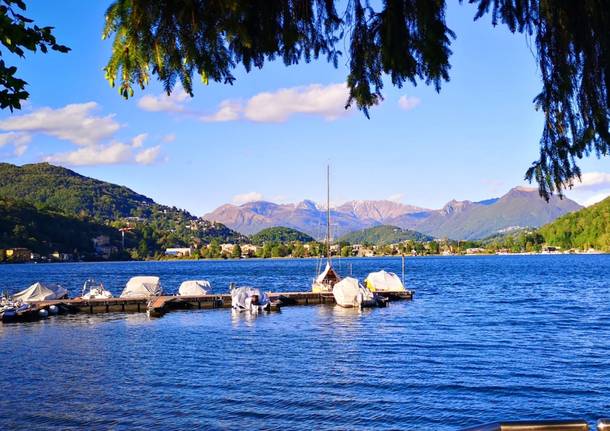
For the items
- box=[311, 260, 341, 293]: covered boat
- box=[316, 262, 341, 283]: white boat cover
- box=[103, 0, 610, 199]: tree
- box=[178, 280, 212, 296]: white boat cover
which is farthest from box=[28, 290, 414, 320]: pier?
box=[103, 0, 610, 199]: tree

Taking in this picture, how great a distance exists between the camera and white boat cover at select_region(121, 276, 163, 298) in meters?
61.3

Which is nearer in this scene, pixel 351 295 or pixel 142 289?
pixel 351 295

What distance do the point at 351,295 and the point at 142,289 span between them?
19.9 meters

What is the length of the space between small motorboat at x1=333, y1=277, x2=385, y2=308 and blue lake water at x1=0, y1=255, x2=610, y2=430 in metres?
7.98

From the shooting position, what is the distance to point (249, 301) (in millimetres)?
52625

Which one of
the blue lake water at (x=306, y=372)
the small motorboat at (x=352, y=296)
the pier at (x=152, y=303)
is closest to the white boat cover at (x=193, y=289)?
the pier at (x=152, y=303)

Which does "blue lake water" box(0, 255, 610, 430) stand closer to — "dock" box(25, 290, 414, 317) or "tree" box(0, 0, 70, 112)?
"dock" box(25, 290, 414, 317)

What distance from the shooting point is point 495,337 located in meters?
35.6

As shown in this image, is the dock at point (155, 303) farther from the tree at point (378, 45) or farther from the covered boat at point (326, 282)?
the tree at point (378, 45)

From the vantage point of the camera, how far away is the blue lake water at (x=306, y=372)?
64.3 ft

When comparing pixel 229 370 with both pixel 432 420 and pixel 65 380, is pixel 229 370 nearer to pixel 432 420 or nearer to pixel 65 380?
pixel 65 380

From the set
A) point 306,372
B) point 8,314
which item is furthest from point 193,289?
point 306,372

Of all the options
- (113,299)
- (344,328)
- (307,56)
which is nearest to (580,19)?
(307,56)

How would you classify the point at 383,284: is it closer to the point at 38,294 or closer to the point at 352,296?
the point at 352,296
